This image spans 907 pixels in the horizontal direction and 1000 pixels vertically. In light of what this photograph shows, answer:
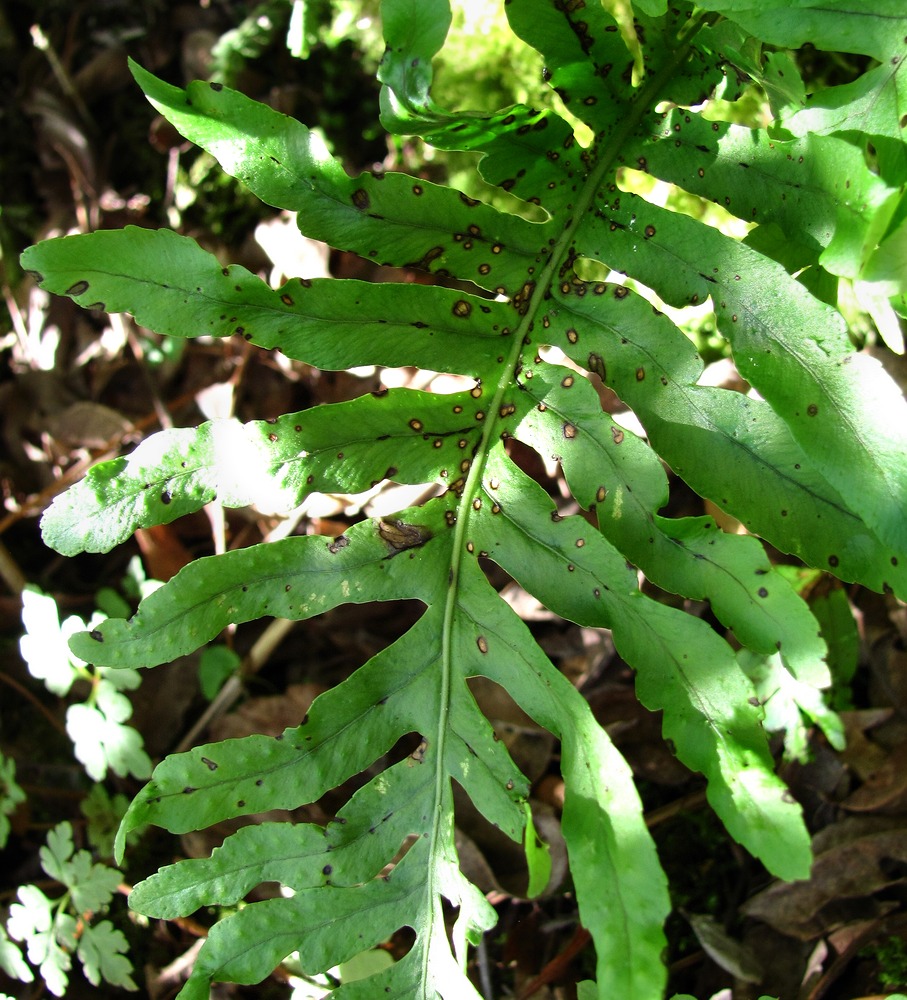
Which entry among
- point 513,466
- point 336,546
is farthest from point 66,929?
point 513,466

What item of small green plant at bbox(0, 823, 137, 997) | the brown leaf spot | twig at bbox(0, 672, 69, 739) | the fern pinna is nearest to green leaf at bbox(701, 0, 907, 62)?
the fern pinna

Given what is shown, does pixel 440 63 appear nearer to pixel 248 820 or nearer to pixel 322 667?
pixel 322 667

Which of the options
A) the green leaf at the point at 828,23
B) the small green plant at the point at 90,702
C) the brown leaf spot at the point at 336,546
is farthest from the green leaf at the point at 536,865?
the green leaf at the point at 828,23

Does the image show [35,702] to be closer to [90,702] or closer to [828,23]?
[90,702]

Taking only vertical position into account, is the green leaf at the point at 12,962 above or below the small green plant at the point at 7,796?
below

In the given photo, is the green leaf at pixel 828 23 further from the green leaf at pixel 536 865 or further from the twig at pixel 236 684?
the twig at pixel 236 684

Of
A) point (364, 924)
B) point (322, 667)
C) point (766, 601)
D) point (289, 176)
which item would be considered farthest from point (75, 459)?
point (766, 601)


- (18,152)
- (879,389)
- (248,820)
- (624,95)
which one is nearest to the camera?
(879,389)

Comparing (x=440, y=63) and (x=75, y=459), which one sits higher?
(x=440, y=63)

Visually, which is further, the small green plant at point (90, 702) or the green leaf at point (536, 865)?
the small green plant at point (90, 702)
